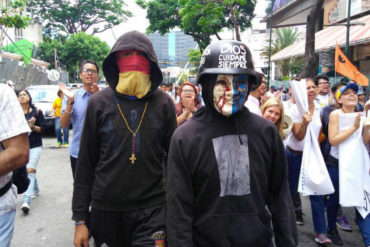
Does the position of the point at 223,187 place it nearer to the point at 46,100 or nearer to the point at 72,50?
the point at 46,100

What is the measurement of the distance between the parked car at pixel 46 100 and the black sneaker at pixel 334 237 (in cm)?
1052

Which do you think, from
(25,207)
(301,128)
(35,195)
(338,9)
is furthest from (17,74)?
(301,128)

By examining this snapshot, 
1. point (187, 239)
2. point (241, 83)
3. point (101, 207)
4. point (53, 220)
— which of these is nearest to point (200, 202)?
point (187, 239)

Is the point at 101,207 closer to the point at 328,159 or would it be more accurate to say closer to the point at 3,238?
the point at 3,238

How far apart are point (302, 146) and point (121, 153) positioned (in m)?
2.82

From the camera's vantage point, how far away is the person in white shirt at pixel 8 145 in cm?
204

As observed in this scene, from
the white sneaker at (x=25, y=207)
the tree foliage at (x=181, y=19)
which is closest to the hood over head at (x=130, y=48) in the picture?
the white sneaker at (x=25, y=207)

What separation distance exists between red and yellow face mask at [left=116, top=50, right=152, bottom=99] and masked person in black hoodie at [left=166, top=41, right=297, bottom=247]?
0.75m

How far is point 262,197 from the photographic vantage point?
188 centimetres

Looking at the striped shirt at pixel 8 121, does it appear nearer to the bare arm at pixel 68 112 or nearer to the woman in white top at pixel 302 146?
the bare arm at pixel 68 112

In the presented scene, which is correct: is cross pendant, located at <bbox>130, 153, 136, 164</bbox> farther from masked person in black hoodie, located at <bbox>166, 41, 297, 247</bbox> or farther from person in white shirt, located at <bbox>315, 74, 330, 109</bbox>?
person in white shirt, located at <bbox>315, 74, 330, 109</bbox>

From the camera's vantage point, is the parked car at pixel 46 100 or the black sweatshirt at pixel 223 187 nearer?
the black sweatshirt at pixel 223 187

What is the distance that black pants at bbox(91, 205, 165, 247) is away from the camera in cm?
233

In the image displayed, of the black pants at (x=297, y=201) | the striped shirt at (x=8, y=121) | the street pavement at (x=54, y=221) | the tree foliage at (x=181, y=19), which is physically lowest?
the street pavement at (x=54, y=221)
